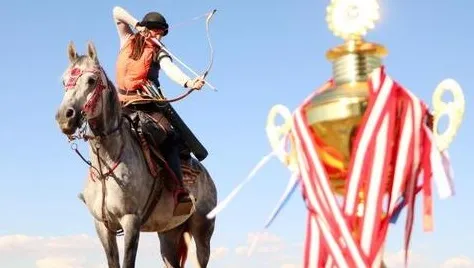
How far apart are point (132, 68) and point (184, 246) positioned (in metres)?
3.04

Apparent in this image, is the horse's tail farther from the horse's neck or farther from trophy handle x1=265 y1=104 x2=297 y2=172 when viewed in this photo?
trophy handle x1=265 y1=104 x2=297 y2=172

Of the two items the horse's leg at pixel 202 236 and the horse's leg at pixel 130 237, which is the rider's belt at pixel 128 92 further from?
the horse's leg at pixel 202 236

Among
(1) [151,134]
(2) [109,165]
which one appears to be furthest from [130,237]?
(1) [151,134]

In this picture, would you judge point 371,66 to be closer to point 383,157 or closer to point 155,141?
point 383,157

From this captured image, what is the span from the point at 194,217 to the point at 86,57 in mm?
3336

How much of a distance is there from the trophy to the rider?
6.02 m

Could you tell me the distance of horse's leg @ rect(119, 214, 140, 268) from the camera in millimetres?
8398

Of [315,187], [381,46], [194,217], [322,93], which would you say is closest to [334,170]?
[315,187]

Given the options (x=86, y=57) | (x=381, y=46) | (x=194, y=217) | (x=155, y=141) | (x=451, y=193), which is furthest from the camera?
(x=194, y=217)

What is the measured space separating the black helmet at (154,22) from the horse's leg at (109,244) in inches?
105

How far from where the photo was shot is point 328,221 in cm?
313

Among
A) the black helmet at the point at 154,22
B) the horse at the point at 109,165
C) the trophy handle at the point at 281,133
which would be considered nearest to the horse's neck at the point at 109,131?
the horse at the point at 109,165

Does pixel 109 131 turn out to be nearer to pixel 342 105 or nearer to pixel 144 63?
pixel 144 63

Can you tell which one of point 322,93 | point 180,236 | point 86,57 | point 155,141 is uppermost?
point 86,57
